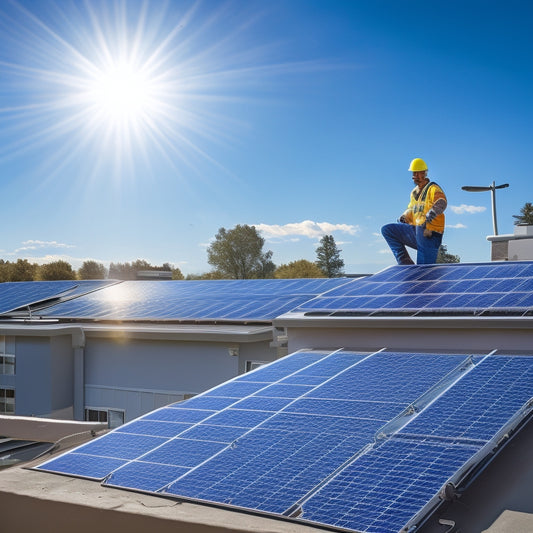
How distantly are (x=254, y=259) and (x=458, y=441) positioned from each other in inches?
3407

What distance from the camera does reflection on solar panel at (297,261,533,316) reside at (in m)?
10.3

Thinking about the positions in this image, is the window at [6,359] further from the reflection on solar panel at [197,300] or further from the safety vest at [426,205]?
the safety vest at [426,205]

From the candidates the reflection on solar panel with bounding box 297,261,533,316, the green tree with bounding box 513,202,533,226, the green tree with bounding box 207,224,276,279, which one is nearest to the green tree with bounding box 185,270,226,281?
the green tree with bounding box 207,224,276,279

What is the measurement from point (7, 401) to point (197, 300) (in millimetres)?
6820

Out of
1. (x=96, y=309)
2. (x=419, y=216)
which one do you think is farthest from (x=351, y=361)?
(x=96, y=309)

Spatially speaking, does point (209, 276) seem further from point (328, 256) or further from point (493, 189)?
point (493, 189)

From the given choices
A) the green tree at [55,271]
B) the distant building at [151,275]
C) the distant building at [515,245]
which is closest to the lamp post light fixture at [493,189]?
the distant building at [515,245]

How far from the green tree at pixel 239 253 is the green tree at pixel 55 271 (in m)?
19.1

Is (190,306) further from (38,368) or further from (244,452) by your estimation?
(244,452)

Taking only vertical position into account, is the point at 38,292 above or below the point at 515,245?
below

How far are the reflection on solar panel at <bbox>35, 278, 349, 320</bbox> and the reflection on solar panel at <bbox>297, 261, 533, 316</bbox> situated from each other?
Result: 18.5 feet

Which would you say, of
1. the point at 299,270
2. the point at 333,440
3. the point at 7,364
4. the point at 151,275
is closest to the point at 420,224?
the point at 333,440

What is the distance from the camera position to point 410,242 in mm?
15750

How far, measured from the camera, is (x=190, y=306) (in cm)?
2148
